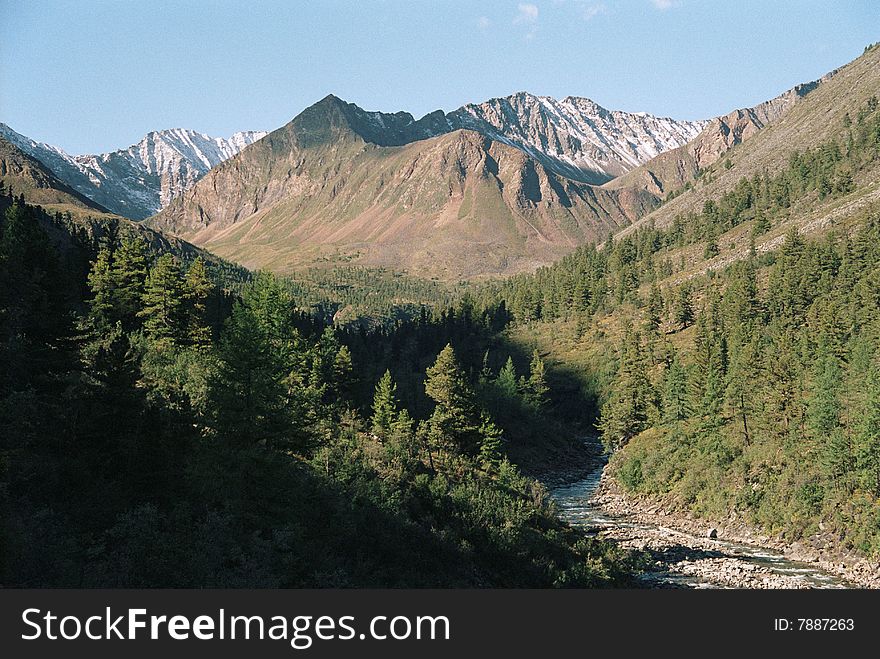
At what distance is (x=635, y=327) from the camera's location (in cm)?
13062

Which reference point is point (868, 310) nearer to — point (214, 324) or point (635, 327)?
point (635, 327)

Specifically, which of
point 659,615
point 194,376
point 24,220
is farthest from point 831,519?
point 24,220

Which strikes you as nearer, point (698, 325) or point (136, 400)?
point (136, 400)

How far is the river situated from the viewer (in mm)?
44031

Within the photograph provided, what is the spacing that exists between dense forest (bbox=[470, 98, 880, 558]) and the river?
437 cm

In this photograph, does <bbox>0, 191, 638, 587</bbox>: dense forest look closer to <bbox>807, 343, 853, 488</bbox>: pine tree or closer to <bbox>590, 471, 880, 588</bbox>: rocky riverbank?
<bbox>590, 471, 880, 588</bbox>: rocky riverbank

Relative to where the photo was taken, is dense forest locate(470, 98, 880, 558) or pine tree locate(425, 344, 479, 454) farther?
pine tree locate(425, 344, 479, 454)

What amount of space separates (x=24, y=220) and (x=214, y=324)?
26.4 m

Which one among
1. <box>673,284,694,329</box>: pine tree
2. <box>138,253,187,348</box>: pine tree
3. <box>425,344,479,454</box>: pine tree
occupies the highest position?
<box>673,284,694,329</box>: pine tree

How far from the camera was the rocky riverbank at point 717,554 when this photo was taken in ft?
146

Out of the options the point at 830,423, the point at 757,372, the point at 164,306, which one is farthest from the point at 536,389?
the point at 164,306

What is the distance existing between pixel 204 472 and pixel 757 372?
6101 cm

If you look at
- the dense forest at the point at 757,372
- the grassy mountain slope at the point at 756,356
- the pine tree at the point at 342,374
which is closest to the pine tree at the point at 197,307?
the pine tree at the point at 342,374

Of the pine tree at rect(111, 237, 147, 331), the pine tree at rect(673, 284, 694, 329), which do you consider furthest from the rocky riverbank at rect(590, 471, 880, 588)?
the pine tree at rect(673, 284, 694, 329)
